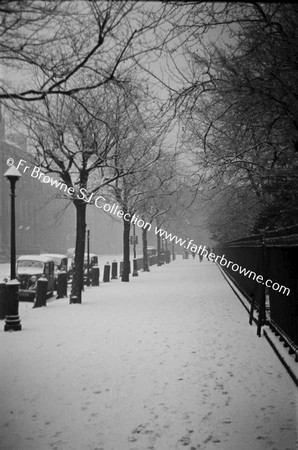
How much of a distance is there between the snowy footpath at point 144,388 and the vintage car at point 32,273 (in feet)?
21.0

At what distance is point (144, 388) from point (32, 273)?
484 inches

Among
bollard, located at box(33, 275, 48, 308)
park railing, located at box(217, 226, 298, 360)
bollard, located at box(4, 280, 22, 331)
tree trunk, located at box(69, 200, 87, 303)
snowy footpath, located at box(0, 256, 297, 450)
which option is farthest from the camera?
tree trunk, located at box(69, 200, 87, 303)

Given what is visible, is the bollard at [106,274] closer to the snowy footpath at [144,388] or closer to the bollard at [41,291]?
the bollard at [41,291]

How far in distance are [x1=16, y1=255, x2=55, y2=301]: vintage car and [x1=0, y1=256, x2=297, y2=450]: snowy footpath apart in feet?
21.0

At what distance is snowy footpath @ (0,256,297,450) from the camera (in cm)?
358

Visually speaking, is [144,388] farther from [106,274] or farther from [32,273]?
[106,274]

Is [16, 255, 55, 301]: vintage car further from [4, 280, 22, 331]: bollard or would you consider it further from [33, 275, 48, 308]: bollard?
[4, 280, 22, 331]: bollard

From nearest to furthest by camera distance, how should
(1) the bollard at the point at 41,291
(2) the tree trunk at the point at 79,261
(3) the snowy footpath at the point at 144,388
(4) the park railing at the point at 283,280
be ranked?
(3) the snowy footpath at the point at 144,388 < (4) the park railing at the point at 283,280 < (1) the bollard at the point at 41,291 < (2) the tree trunk at the point at 79,261

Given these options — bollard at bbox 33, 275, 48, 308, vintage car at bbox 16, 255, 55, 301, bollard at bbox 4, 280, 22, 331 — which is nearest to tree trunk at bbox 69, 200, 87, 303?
bollard at bbox 33, 275, 48, 308

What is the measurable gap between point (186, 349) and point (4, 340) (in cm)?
341

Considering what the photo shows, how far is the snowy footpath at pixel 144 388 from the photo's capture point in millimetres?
3580

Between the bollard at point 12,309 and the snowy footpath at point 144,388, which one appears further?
the bollard at point 12,309

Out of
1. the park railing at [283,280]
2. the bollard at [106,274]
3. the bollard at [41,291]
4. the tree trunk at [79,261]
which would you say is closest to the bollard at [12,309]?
the bollard at [41,291]

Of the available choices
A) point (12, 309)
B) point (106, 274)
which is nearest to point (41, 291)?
point (12, 309)
